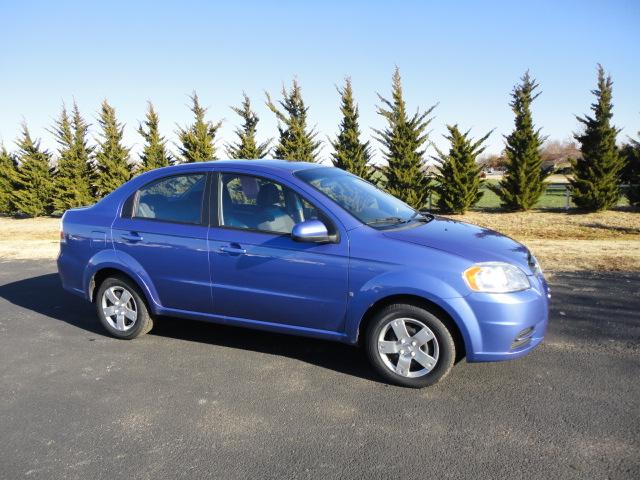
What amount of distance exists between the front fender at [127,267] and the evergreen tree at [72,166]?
54.4 feet

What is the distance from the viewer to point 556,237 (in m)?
12.4

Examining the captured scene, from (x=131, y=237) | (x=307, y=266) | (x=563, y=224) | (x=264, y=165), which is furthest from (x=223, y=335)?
Answer: (x=563, y=224)

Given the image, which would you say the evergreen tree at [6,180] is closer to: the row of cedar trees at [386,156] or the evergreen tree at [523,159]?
the row of cedar trees at [386,156]

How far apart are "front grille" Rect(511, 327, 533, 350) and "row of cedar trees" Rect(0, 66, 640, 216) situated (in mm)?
13787

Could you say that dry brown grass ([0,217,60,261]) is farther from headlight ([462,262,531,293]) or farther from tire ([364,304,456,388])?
headlight ([462,262,531,293])

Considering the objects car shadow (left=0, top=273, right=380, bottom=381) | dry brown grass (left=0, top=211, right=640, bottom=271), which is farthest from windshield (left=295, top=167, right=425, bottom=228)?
dry brown grass (left=0, top=211, right=640, bottom=271)

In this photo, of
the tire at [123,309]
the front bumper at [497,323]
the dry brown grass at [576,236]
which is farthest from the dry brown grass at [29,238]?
the dry brown grass at [576,236]

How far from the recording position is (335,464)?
2.79 m

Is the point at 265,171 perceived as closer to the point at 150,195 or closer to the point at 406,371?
the point at 150,195

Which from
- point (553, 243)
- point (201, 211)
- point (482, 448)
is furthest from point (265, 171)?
point (553, 243)

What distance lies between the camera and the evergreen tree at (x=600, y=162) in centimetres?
1745

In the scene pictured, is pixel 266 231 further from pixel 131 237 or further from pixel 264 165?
pixel 131 237

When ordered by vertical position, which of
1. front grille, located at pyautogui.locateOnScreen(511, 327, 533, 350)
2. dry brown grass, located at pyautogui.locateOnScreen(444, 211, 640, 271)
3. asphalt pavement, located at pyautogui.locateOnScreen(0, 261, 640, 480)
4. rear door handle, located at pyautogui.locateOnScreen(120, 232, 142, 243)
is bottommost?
asphalt pavement, located at pyautogui.locateOnScreen(0, 261, 640, 480)

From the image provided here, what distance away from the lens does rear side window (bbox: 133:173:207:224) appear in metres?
4.52
